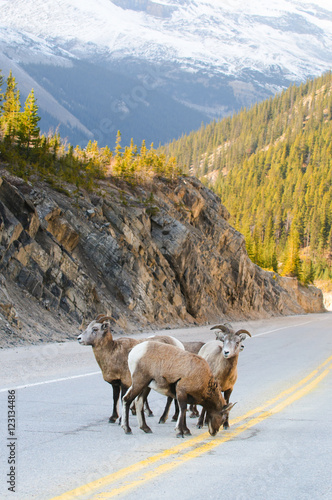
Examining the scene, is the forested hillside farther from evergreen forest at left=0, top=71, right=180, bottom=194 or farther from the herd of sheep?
the herd of sheep

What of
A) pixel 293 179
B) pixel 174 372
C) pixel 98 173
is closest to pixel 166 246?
pixel 98 173

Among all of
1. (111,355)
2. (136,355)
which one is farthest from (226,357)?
(111,355)

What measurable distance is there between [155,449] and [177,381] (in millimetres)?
855

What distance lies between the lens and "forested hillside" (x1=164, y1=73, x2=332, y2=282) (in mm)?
131125

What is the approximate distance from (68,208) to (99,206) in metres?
2.63

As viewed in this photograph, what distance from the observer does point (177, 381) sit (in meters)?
6.20

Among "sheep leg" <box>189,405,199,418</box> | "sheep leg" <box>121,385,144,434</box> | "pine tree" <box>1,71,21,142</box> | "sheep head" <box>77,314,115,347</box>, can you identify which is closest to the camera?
"sheep leg" <box>121,385,144,434</box>

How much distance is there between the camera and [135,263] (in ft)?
90.7

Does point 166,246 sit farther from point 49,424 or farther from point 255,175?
point 255,175

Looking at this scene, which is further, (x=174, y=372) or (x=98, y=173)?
(x=98, y=173)

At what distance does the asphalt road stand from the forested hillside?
8091cm

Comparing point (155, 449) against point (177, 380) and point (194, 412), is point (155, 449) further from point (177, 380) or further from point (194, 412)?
point (194, 412)

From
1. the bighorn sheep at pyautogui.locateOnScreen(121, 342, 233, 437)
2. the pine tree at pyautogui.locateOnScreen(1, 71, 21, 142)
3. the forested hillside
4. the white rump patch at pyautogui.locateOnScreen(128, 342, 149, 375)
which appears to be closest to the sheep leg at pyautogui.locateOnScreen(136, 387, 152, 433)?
the bighorn sheep at pyautogui.locateOnScreen(121, 342, 233, 437)

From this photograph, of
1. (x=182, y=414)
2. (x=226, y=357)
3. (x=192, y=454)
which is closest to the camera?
(x=192, y=454)
